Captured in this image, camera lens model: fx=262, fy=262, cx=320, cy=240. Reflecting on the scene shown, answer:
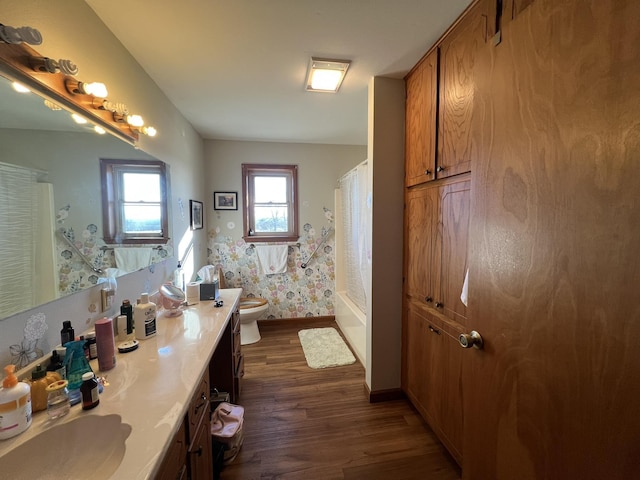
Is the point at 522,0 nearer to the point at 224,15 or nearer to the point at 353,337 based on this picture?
the point at 224,15

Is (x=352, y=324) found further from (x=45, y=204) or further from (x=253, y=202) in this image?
(x=45, y=204)

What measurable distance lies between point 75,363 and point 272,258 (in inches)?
98.7

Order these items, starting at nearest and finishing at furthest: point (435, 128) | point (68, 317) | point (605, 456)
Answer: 1. point (605, 456)
2. point (68, 317)
3. point (435, 128)

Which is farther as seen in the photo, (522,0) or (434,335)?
(434,335)

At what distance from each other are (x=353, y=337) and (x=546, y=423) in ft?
7.07

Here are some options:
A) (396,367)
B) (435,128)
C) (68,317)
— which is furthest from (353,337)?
(68,317)

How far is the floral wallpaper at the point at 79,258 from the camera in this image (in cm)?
106

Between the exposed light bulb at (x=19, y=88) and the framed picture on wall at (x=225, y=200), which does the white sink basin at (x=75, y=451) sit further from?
the framed picture on wall at (x=225, y=200)

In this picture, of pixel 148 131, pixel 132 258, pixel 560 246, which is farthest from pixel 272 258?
pixel 560 246

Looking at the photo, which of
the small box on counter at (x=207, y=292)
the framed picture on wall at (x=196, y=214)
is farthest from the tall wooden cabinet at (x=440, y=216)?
the framed picture on wall at (x=196, y=214)

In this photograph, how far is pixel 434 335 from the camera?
1.62 meters

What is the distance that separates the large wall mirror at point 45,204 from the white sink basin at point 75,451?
0.39 m

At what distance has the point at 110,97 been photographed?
1401mm

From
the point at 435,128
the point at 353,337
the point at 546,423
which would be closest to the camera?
the point at 546,423
